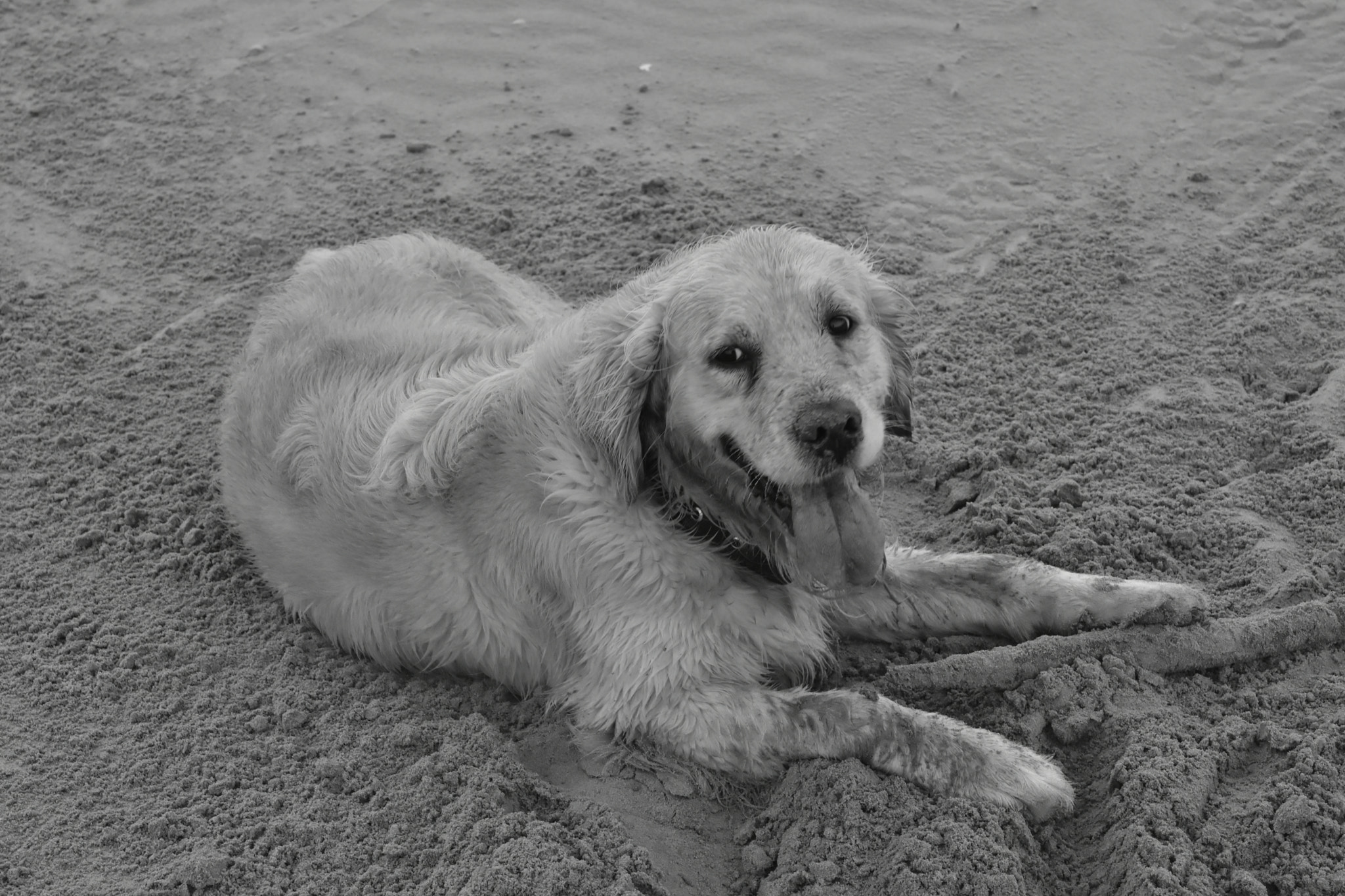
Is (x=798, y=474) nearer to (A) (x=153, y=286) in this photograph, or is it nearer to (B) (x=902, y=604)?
(B) (x=902, y=604)

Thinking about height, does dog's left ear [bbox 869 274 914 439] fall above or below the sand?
above

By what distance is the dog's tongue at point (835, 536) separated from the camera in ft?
13.0

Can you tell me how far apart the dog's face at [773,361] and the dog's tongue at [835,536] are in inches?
4.3

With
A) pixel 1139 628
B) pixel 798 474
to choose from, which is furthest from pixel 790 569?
pixel 1139 628

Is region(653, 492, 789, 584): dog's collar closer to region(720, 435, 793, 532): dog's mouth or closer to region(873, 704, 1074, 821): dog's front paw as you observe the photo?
region(720, 435, 793, 532): dog's mouth

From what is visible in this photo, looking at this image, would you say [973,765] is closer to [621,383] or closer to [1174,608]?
[1174,608]

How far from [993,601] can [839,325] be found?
124cm

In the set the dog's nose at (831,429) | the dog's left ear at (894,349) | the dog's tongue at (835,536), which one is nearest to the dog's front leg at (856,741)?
the dog's tongue at (835,536)

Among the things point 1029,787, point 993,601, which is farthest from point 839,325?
point 1029,787

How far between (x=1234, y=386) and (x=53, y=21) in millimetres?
8659

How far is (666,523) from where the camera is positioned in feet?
13.8

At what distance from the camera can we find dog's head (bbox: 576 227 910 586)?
3801mm

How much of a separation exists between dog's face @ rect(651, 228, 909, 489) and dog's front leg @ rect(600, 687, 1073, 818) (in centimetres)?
75

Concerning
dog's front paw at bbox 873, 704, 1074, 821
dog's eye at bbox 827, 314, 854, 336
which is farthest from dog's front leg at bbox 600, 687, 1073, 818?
dog's eye at bbox 827, 314, 854, 336
